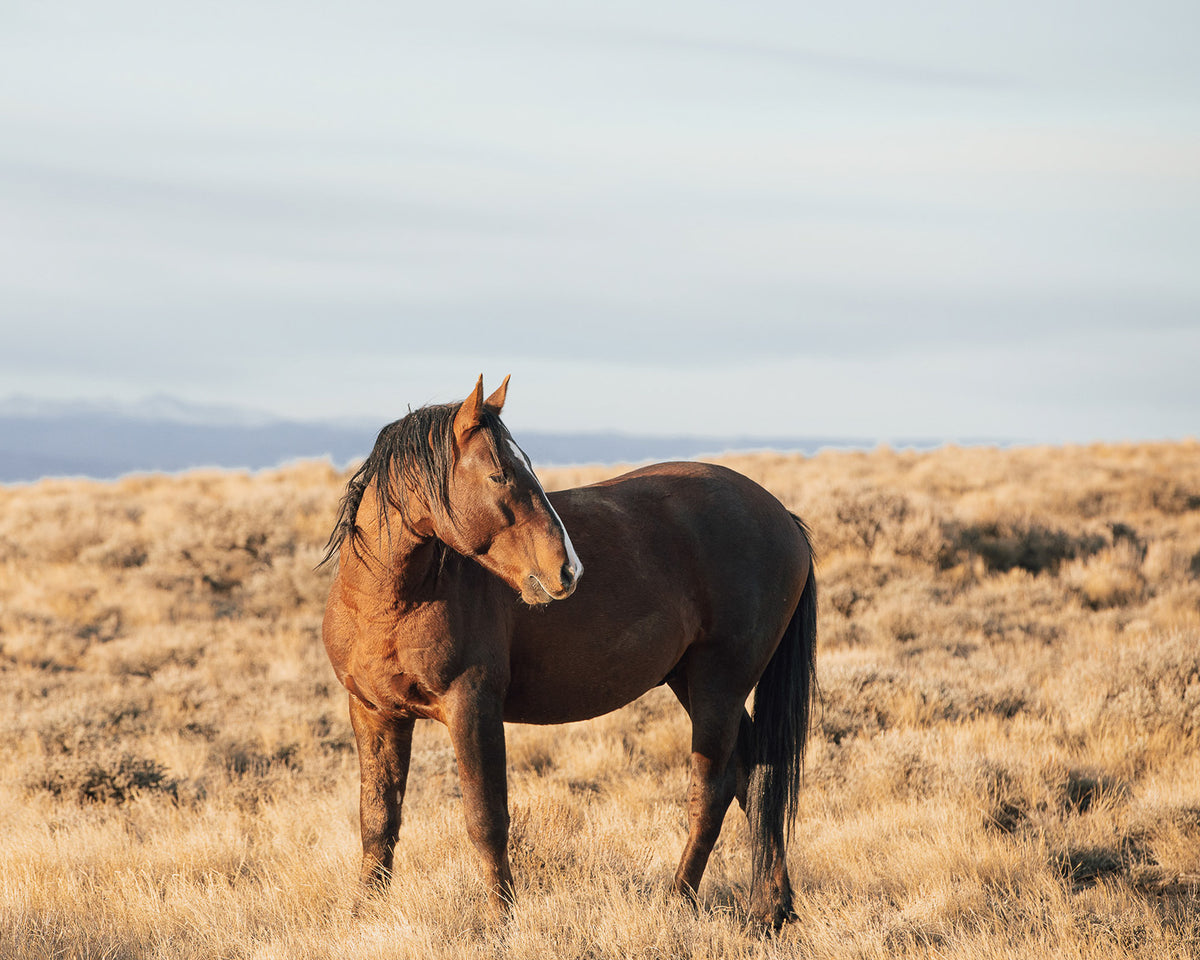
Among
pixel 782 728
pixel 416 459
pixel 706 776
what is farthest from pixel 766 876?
pixel 416 459

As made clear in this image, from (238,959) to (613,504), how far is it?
234cm

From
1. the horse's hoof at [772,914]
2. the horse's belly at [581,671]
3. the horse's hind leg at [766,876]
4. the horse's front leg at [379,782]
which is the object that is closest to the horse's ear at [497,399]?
the horse's belly at [581,671]

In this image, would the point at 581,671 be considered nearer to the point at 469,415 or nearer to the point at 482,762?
the point at 482,762

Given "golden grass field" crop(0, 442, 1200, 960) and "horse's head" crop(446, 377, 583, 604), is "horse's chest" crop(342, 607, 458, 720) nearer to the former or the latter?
"horse's head" crop(446, 377, 583, 604)

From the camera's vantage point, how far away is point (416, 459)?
3.71m

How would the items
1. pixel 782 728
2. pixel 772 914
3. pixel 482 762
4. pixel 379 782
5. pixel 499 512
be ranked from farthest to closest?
pixel 782 728
pixel 772 914
pixel 379 782
pixel 482 762
pixel 499 512

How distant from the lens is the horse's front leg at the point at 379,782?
4.21 meters

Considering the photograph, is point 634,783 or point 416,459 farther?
point 634,783

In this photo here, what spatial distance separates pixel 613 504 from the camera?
4.48 meters

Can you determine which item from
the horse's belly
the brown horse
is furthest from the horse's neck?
the horse's belly

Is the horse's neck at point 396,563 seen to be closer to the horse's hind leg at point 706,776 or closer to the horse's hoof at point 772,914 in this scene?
the horse's hind leg at point 706,776

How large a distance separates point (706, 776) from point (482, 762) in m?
1.15

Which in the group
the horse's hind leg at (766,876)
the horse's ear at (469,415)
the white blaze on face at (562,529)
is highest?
the horse's ear at (469,415)

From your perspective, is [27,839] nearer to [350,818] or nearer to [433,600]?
[350,818]
